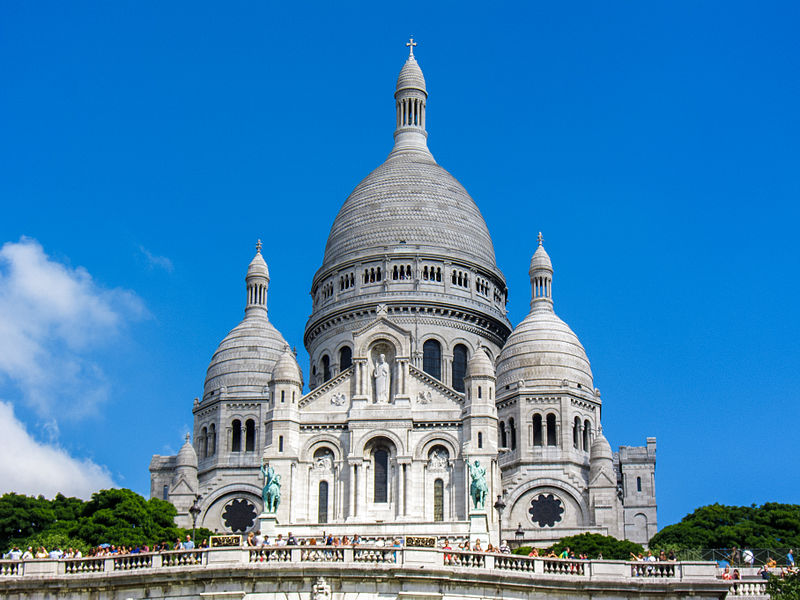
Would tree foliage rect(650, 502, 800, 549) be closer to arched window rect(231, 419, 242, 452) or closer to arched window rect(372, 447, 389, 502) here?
arched window rect(372, 447, 389, 502)

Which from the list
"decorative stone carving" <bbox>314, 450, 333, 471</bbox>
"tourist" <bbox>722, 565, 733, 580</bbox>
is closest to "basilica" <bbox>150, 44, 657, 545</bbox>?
"decorative stone carving" <bbox>314, 450, 333, 471</bbox>

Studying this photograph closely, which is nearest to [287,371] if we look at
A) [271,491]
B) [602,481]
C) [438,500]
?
[271,491]

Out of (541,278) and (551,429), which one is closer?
(551,429)

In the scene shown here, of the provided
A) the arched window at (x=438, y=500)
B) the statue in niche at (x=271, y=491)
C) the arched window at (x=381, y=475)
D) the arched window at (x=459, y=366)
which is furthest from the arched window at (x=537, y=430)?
the statue in niche at (x=271, y=491)

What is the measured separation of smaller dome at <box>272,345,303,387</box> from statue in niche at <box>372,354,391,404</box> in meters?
4.32

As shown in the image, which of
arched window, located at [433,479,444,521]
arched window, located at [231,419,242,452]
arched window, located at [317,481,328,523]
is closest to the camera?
arched window, located at [433,479,444,521]

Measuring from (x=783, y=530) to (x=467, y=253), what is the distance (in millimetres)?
33839

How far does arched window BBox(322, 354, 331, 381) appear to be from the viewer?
100000mm

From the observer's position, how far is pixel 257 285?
344ft

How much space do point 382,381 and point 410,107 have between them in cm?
3627

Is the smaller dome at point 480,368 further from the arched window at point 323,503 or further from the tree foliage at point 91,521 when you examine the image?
the tree foliage at point 91,521

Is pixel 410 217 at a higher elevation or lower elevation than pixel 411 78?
lower

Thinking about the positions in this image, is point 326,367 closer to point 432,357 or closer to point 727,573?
point 432,357

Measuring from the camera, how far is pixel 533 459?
9231 centimetres
